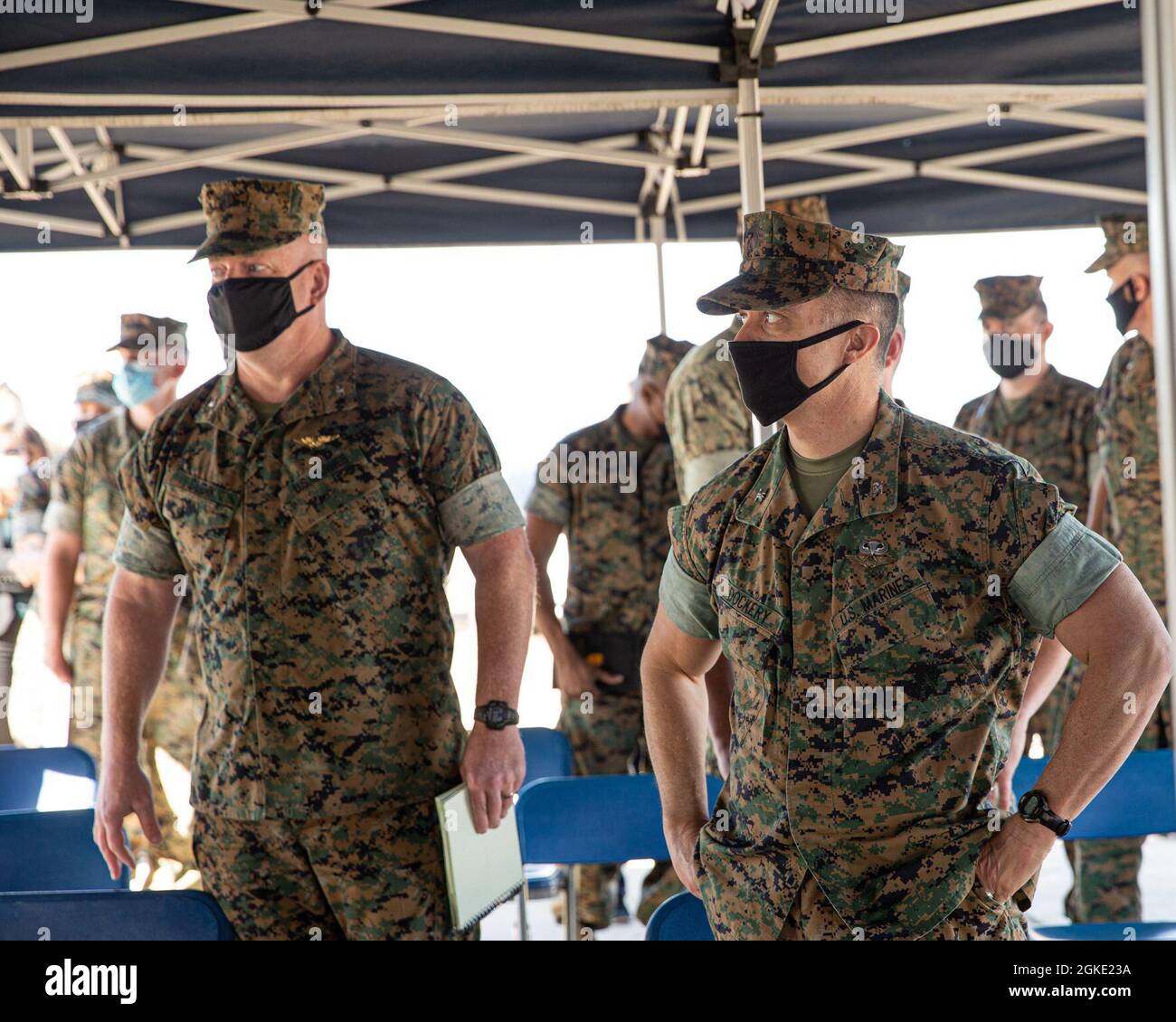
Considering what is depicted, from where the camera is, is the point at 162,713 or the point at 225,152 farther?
the point at 225,152

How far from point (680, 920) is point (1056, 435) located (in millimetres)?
3278

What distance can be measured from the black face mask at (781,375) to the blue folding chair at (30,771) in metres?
2.19

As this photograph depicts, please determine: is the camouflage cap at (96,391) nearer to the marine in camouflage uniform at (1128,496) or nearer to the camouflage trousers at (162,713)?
the camouflage trousers at (162,713)

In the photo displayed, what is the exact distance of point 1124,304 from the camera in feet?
13.6

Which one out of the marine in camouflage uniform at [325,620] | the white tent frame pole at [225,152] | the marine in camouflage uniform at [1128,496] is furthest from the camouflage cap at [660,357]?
the marine in camouflage uniform at [325,620]

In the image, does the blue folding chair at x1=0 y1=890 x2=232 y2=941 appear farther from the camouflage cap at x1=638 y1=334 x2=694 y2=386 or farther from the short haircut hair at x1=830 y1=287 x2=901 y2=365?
the camouflage cap at x1=638 y1=334 x2=694 y2=386

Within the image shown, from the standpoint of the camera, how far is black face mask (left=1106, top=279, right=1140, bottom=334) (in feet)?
13.6

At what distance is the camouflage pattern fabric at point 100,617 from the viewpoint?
4629 mm

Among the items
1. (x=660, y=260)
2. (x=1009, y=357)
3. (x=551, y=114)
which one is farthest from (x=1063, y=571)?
(x=660, y=260)

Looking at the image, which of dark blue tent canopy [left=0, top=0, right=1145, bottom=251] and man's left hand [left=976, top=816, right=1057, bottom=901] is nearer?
man's left hand [left=976, top=816, right=1057, bottom=901]

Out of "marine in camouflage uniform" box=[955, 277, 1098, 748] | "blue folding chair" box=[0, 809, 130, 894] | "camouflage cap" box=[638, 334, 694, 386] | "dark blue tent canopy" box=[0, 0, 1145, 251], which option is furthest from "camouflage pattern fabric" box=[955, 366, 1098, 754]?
"blue folding chair" box=[0, 809, 130, 894]

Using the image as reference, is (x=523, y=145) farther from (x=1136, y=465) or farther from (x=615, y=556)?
(x=1136, y=465)

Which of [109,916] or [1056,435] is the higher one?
[1056,435]

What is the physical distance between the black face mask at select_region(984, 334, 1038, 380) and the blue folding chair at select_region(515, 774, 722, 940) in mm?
2605
